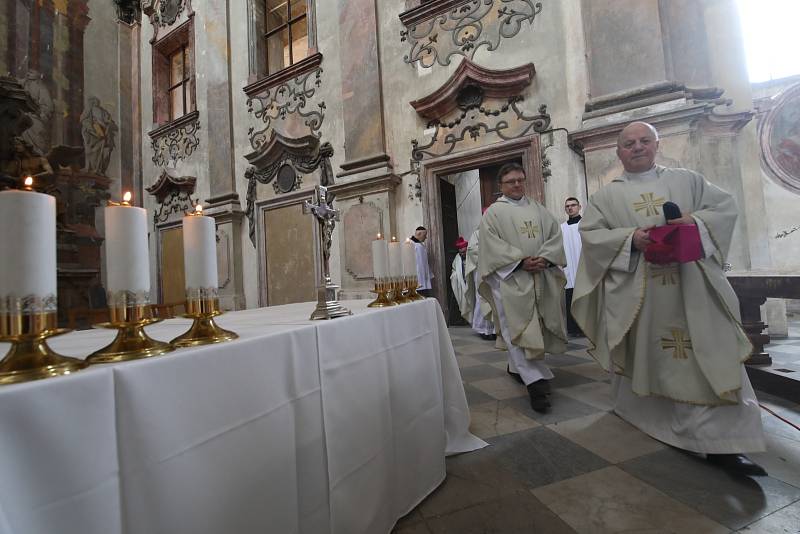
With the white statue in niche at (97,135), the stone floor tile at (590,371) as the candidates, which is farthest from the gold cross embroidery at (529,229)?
the white statue in niche at (97,135)

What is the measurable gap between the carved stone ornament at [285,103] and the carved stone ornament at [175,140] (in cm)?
182

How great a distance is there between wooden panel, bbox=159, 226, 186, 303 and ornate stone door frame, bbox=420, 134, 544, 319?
6497 millimetres

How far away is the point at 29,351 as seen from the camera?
→ 0.65m

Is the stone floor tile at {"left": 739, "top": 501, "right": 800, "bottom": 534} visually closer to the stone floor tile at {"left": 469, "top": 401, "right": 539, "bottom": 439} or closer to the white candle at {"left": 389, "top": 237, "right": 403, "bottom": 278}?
the stone floor tile at {"left": 469, "top": 401, "right": 539, "bottom": 439}

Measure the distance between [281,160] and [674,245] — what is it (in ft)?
23.3

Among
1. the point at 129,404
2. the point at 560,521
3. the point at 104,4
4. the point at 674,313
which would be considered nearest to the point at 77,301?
the point at 104,4

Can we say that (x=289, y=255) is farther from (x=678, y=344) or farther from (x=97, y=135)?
(x=678, y=344)

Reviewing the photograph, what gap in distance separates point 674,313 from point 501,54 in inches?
190

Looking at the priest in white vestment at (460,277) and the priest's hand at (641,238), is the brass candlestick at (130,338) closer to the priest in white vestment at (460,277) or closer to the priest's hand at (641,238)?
the priest's hand at (641,238)

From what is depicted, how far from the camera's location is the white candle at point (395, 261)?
1927 millimetres

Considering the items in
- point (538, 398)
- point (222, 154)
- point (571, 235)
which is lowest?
point (538, 398)

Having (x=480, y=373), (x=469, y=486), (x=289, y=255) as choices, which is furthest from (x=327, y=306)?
(x=289, y=255)

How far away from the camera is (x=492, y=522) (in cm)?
141

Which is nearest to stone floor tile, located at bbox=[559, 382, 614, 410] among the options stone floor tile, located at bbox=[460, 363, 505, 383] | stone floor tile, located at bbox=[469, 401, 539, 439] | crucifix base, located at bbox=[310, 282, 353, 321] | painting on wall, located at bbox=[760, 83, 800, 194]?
stone floor tile, located at bbox=[469, 401, 539, 439]
